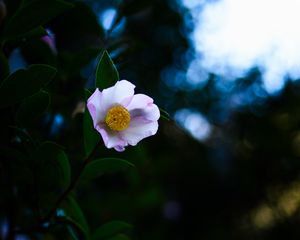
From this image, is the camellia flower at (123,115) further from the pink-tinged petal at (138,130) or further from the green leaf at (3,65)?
the green leaf at (3,65)

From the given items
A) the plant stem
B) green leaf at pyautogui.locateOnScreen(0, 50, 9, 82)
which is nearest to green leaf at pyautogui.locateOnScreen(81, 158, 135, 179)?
the plant stem

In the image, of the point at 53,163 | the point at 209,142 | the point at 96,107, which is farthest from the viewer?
the point at 209,142

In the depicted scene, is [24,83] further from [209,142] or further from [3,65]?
[209,142]

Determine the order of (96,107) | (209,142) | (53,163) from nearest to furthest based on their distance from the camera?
(96,107), (53,163), (209,142)

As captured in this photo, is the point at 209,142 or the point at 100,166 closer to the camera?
the point at 100,166

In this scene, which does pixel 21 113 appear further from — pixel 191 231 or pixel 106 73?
pixel 191 231

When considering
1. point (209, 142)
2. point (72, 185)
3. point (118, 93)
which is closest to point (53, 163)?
point (72, 185)

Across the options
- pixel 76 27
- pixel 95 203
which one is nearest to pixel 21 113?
pixel 76 27

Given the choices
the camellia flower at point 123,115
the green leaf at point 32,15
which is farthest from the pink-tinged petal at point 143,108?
the green leaf at point 32,15

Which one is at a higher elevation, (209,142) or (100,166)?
(209,142)
